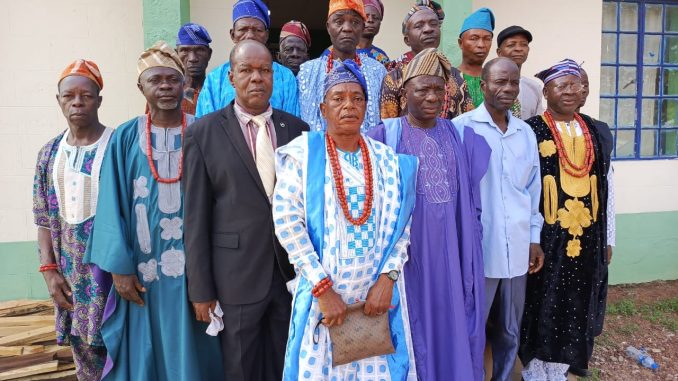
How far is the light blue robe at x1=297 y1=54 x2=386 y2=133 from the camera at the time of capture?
3225 millimetres

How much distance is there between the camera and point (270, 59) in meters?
2.48

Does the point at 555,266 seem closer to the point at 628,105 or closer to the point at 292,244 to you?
the point at 292,244

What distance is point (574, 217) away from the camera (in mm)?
3260

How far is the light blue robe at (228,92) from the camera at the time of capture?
122 inches

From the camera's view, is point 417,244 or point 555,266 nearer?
point 417,244

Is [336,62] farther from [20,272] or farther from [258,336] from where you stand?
[20,272]

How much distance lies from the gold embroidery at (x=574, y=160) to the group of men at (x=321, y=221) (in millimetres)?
11

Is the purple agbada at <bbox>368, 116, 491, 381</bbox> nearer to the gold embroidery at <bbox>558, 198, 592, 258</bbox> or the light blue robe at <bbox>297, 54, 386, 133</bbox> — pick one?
the light blue robe at <bbox>297, 54, 386, 133</bbox>

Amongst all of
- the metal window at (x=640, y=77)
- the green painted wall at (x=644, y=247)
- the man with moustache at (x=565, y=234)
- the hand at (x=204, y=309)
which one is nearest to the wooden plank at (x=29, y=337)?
the hand at (x=204, y=309)

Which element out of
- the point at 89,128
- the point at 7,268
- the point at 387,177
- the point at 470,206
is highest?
the point at 89,128

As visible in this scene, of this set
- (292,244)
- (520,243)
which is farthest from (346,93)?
(520,243)

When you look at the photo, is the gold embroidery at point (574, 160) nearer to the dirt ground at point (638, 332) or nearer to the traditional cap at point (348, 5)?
the traditional cap at point (348, 5)

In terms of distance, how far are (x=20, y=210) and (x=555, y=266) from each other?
4568mm

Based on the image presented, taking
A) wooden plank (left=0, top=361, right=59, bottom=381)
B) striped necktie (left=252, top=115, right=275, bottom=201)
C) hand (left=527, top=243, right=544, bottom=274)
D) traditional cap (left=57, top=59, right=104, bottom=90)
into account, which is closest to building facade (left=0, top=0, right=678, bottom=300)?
traditional cap (left=57, top=59, right=104, bottom=90)
